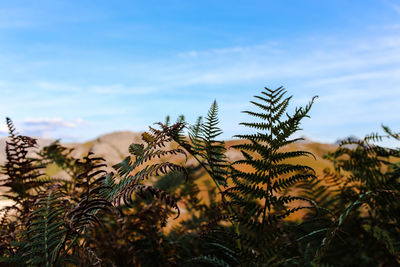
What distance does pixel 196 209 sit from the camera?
9.03 feet

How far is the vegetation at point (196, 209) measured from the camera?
121 centimetres

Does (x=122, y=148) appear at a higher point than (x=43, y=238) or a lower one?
higher

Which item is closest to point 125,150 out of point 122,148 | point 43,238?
point 122,148

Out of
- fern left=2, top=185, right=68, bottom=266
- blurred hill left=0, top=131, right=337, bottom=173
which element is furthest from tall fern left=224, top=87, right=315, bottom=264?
blurred hill left=0, top=131, right=337, bottom=173

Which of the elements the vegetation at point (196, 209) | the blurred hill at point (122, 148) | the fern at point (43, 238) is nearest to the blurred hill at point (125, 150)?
the blurred hill at point (122, 148)

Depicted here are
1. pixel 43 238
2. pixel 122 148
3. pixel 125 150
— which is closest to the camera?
pixel 43 238

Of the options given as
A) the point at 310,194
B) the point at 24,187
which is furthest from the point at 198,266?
the point at 24,187

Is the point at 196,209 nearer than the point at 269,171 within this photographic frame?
No

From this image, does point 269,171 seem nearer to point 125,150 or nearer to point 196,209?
point 196,209

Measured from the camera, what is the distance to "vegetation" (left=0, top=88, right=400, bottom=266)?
121 cm

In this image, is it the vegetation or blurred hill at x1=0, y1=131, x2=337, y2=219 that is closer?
the vegetation

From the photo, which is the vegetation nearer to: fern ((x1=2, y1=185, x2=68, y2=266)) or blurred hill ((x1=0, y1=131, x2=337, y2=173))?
fern ((x1=2, y1=185, x2=68, y2=266))

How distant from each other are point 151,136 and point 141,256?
88cm

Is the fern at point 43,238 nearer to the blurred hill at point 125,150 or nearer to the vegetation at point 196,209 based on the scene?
the vegetation at point 196,209
